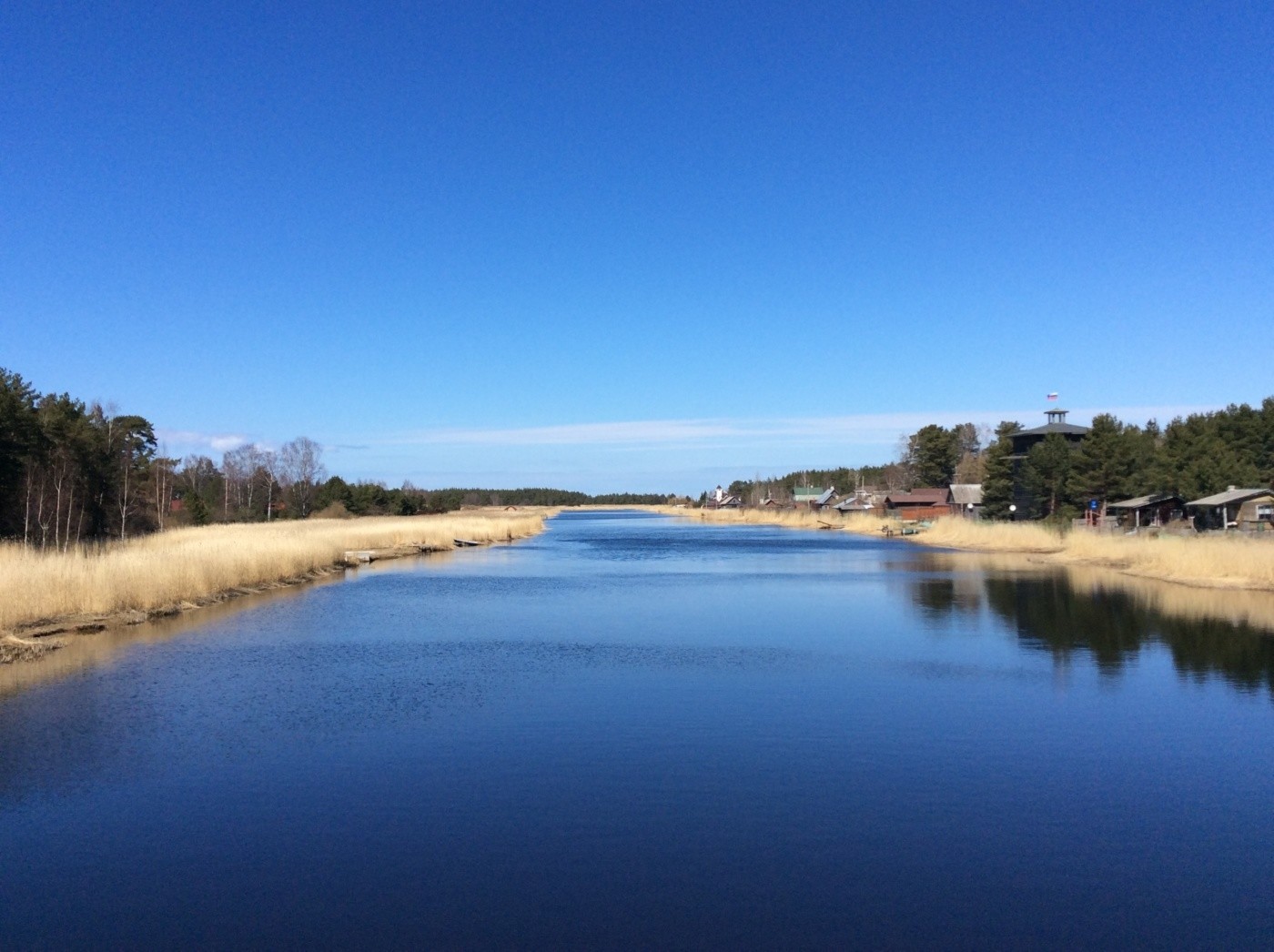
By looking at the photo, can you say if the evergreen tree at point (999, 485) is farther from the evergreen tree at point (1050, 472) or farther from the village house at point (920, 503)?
the village house at point (920, 503)

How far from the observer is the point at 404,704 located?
13984mm

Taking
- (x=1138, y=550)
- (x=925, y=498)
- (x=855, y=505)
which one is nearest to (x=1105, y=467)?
(x=1138, y=550)

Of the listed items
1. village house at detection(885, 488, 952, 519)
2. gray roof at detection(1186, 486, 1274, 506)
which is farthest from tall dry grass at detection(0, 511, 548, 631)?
village house at detection(885, 488, 952, 519)

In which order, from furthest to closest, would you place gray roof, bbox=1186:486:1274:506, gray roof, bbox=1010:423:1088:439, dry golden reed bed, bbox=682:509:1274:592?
gray roof, bbox=1010:423:1088:439 < gray roof, bbox=1186:486:1274:506 < dry golden reed bed, bbox=682:509:1274:592

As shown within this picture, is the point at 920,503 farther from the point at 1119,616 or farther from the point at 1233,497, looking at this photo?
the point at 1119,616

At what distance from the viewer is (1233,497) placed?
4078 centimetres

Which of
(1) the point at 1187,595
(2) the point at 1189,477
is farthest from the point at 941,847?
(2) the point at 1189,477

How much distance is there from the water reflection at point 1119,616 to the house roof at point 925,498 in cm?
5253

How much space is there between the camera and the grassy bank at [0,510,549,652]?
1930cm

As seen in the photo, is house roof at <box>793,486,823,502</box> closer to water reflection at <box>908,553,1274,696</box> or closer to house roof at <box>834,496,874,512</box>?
house roof at <box>834,496,874,512</box>

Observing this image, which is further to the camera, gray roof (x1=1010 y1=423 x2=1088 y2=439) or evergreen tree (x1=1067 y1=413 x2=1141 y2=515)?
gray roof (x1=1010 y1=423 x2=1088 y2=439)

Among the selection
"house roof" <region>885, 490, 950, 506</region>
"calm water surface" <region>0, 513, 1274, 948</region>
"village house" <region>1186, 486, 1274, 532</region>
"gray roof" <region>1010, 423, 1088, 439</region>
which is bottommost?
"calm water surface" <region>0, 513, 1274, 948</region>

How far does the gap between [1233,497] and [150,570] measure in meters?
41.4

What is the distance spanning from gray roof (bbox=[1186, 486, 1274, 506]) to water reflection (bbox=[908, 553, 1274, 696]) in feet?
25.2
